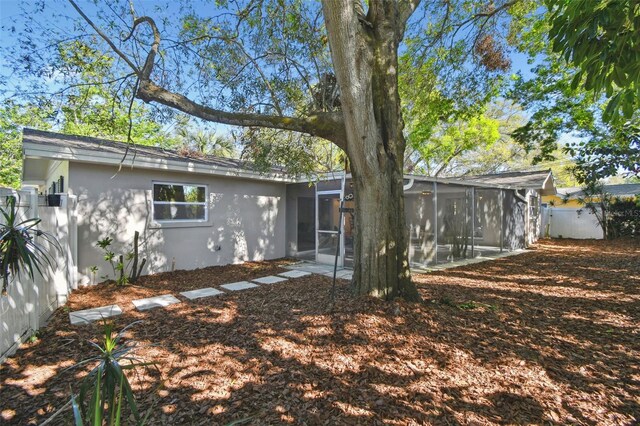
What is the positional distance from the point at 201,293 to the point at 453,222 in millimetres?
7648

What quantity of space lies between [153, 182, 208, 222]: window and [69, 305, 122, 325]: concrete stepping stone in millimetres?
3123

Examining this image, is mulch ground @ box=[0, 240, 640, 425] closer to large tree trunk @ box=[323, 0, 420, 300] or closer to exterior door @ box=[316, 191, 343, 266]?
large tree trunk @ box=[323, 0, 420, 300]

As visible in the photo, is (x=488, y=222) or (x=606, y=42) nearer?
(x=606, y=42)

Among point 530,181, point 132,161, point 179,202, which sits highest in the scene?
point 530,181

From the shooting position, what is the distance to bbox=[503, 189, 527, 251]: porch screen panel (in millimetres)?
12539

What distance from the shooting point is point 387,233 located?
183 inches

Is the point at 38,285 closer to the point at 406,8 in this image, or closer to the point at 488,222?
the point at 406,8

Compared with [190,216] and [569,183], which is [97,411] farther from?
[569,183]

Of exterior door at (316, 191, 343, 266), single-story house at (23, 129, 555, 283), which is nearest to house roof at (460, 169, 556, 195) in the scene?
single-story house at (23, 129, 555, 283)

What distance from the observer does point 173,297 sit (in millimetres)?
5840

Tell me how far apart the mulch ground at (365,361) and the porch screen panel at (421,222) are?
127 inches

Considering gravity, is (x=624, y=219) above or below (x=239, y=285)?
above

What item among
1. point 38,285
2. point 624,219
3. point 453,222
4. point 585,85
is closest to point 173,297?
point 38,285

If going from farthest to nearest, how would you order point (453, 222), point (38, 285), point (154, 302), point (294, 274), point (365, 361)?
point (453, 222), point (294, 274), point (154, 302), point (38, 285), point (365, 361)
